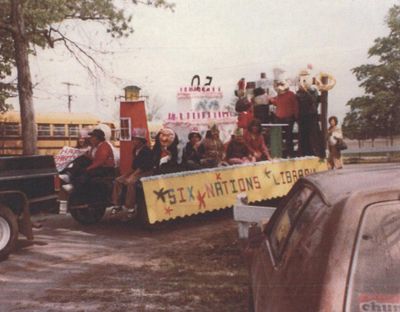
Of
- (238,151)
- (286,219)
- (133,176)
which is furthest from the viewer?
(238,151)

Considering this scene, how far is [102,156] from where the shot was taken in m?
10.9

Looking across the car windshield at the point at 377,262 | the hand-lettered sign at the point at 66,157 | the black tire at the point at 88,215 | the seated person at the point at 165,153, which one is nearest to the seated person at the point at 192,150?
the seated person at the point at 165,153

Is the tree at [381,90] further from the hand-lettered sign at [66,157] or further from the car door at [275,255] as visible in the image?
the car door at [275,255]

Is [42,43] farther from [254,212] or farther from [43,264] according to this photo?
[254,212]

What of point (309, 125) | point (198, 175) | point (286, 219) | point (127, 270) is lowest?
point (127, 270)

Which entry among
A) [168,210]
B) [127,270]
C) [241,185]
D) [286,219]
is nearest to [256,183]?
[241,185]

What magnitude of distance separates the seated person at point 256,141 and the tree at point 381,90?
474 inches

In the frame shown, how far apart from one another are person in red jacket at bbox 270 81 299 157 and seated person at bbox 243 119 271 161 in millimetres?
1168

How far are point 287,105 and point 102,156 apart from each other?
427 cm

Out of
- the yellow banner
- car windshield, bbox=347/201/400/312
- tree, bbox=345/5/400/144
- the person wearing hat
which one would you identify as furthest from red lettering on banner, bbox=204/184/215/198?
tree, bbox=345/5/400/144

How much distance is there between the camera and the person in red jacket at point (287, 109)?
12.6 metres

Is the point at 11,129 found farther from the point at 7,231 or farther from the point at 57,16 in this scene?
the point at 7,231

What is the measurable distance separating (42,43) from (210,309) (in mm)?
16377

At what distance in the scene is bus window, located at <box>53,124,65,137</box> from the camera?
26.2 meters
